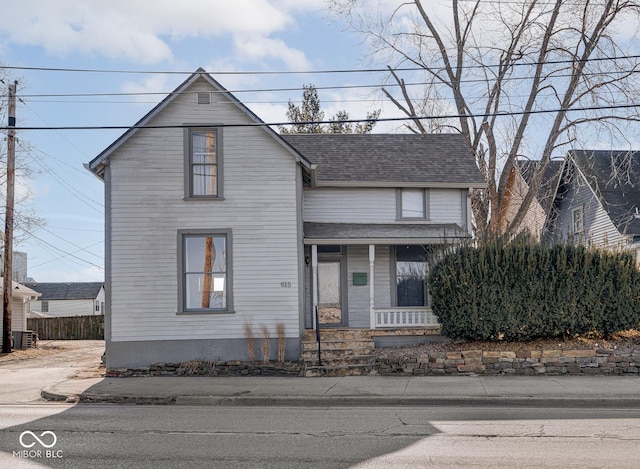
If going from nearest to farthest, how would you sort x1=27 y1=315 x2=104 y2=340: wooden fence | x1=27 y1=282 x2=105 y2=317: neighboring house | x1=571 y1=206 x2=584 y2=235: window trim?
1. x1=571 y1=206 x2=584 y2=235: window trim
2. x1=27 y1=315 x2=104 y2=340: wooden fence
3. x1=27 y1=282 x2=105 y2=317: neighboring house

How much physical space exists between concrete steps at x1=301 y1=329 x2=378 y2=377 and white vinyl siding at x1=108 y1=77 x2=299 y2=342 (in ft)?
2.46

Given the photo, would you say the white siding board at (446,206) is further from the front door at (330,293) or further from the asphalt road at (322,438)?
the asphalt road at (322,438)

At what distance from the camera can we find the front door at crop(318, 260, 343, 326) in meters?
20.5

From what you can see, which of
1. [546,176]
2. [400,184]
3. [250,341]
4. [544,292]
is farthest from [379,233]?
[546,176]

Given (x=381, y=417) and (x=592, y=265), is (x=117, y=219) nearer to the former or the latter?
(x=381, y=417)

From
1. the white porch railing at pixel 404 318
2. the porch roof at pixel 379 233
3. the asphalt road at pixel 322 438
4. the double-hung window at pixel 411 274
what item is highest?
the porch roof at pixel 379 233

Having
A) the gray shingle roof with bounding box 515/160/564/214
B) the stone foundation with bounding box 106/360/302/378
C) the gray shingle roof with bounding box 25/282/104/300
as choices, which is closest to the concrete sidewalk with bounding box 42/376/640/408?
the stone foundation with bounding box 106/360/302/378

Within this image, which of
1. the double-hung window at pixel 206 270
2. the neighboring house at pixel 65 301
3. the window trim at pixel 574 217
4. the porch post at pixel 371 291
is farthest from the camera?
the neighboring house at pixel 65 301

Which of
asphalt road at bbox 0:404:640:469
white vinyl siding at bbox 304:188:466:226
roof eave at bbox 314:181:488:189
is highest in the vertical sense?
roof eave at bbox 314:181:488:189

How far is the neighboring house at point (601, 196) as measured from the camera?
27062 mm

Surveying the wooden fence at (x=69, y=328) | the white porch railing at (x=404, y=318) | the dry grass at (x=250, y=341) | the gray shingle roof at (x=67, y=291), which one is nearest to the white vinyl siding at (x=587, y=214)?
the white porch railing at (x=404, y=318)

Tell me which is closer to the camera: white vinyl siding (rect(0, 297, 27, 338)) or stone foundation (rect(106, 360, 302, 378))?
stone foundation (rect(106, 360, 302, 378))

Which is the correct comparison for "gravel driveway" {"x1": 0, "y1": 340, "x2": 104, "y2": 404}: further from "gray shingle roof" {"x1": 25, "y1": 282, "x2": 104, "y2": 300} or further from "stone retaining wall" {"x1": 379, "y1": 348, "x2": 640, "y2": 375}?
"gray shingle roof" {"x1": 25, "y1": 282, "x2": 104, "y2": 300}

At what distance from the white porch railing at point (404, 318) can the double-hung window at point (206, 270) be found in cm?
423
